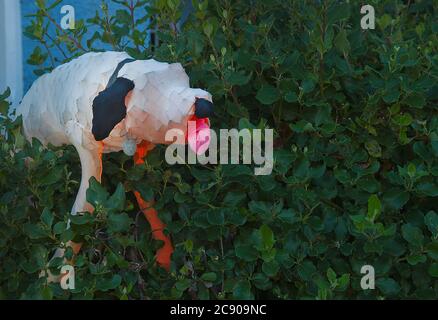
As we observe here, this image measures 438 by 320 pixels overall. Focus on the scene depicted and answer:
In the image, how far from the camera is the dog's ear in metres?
1.90

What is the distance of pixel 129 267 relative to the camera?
2.03 m

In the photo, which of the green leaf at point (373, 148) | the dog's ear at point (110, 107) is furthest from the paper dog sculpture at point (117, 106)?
the green leaf at point (373, 148)

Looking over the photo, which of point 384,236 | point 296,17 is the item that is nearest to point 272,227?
point 384,236

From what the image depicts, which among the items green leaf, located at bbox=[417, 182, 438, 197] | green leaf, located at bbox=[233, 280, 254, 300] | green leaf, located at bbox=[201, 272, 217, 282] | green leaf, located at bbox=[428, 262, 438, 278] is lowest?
green leaf, located at bbox=[233, 280, 254, 300]

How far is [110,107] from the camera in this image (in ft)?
6.23

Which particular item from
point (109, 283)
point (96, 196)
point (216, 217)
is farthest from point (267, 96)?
point (109, 283)

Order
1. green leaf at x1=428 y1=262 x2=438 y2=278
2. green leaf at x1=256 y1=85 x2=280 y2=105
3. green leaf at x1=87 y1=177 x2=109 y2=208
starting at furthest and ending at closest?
green leaf at x1=256 y1=85 x2=280 y2=105, green leaf at x1=428 y1=262 x2=438 y2=278, green leaf at x1=87 y1=177 x2=109 y2=208

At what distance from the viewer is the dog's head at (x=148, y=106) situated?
187cm

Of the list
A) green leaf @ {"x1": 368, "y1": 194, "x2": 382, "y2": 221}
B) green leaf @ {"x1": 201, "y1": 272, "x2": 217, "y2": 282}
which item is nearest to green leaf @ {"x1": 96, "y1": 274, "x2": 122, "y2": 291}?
green leaf @ {"x1": 201, "y1": 272, "x2": 217, "y2": 282}

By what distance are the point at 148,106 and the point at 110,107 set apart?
10 centimetres

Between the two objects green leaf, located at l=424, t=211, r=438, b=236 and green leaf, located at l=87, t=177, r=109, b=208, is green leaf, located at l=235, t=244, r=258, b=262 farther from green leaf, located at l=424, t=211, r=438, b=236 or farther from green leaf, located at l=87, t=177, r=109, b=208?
green leaf, located at l=424, t=211, r=438, b=236

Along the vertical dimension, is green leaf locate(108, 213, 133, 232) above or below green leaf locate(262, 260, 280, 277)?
above

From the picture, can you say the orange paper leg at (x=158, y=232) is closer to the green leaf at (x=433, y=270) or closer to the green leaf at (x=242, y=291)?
the green leaf at (x=242, y=291)

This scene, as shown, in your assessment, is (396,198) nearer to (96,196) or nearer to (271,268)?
(271,268)
